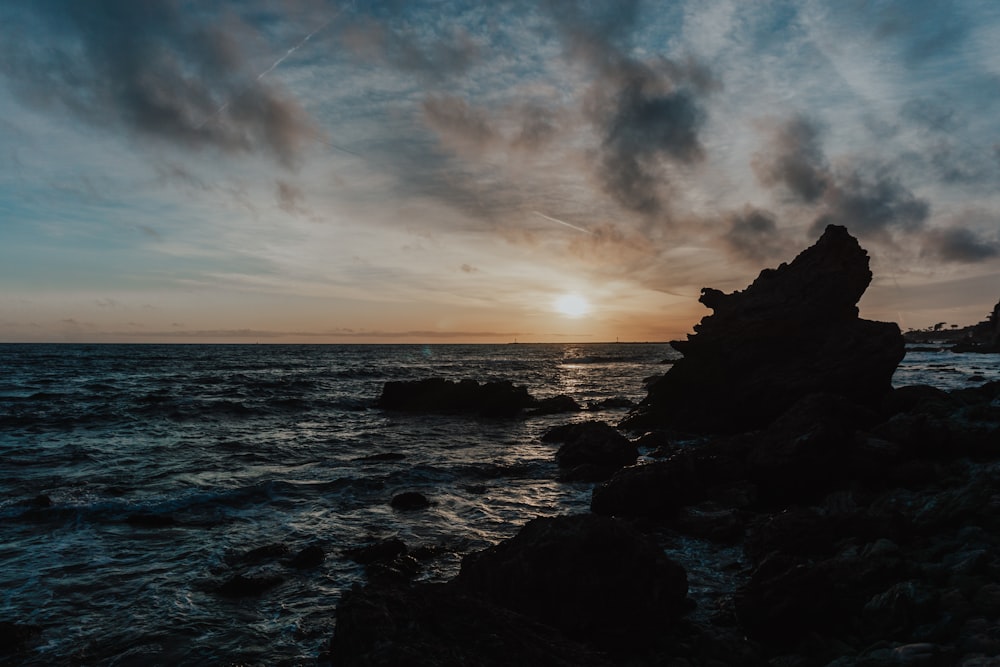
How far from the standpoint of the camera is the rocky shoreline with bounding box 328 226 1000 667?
6.43 m

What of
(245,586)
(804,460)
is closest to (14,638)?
(245,586)

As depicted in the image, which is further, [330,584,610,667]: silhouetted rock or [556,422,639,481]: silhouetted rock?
[556,422,639,481]: silhouetted rock

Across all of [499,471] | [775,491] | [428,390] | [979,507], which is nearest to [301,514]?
[499,471]

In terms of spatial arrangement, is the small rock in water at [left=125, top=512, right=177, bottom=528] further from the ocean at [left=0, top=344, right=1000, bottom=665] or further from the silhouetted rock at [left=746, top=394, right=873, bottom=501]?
the silhouetted rock at [left=746, top=394, right=873, bottom=501]

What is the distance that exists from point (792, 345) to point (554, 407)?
61.8ft

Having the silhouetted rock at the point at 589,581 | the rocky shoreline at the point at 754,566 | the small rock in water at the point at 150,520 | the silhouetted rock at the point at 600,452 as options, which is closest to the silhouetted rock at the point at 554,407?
the rocky shoreline at the point at 754,566

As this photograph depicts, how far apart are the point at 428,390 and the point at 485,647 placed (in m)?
39.2

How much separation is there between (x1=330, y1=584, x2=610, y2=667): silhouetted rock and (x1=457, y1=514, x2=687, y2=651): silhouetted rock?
1.63 metres

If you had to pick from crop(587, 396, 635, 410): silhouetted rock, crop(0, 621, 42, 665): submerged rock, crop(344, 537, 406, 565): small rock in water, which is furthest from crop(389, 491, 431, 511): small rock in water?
crop(587, 396, 635, 410): silhouetted rock

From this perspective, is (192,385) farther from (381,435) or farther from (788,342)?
(788,342)

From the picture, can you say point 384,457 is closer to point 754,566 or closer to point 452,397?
point 754,566

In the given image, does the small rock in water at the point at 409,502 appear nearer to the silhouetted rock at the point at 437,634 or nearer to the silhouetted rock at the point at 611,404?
the silhouetted rock at the point at 437,634

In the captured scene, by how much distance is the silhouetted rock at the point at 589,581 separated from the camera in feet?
27.8

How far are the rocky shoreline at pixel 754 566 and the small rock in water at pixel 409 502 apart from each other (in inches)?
157
